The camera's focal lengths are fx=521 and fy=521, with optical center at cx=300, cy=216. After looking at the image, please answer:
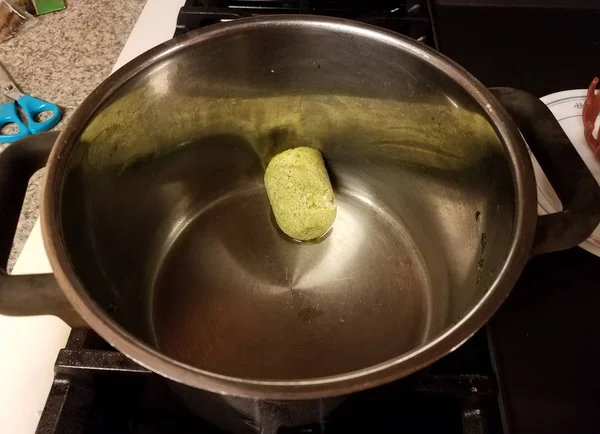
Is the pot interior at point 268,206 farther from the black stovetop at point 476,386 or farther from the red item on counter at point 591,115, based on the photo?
the red item on counter at point 591,115

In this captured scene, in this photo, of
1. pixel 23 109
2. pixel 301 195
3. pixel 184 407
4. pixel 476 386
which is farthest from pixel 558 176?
Result: pixel 23 109

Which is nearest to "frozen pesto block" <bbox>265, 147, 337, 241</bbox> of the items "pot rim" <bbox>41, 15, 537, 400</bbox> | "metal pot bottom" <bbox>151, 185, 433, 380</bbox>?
"metal pot bottom" <bbox>151, 185, 433, 380</bbox>

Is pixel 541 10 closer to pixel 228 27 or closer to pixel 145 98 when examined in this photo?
pixel 228 27

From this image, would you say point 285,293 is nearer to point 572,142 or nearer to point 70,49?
point 572,142

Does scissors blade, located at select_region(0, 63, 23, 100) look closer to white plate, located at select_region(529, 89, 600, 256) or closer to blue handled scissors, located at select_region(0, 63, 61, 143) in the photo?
blue handled scissors, located at select_region(0, 63, 61, 143)

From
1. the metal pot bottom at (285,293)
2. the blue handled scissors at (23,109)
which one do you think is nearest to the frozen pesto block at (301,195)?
the metal pot bottom at (285,293)

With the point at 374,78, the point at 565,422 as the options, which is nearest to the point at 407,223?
the point at 374,78
